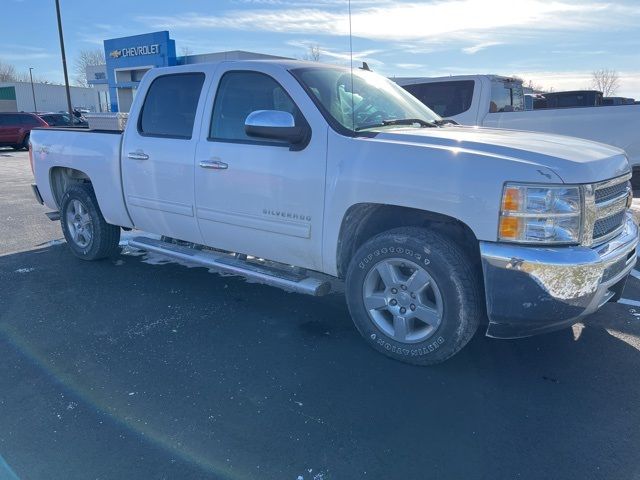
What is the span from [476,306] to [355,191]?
1047mm

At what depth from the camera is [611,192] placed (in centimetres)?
328

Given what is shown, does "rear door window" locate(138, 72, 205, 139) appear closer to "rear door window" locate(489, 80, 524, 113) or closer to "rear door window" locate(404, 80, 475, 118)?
A: "rear door window" locate(404, 80, 475, 118)

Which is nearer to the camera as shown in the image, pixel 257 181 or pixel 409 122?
pixel 257 181

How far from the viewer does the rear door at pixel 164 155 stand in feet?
14.5

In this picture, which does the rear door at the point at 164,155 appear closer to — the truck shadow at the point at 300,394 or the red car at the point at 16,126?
the truck shadow at the point at 300,394

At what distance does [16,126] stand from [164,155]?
2155 centimetres

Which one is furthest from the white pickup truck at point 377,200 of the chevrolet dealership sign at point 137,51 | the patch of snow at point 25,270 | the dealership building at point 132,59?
the chevrolet dealership sign at point 137,51

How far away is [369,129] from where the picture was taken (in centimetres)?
371

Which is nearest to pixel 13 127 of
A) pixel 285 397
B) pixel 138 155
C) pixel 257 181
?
pixel 138 155

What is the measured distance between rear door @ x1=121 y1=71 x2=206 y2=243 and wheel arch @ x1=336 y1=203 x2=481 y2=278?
1.48 metres

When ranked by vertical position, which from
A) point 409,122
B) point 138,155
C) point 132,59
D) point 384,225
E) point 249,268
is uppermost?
point 132,59

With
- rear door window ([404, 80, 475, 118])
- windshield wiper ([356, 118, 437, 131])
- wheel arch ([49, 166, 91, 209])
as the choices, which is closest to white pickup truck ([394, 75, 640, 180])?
rear door window ([404, 80, 475, 118])

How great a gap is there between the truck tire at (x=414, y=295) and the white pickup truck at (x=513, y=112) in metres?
5.86

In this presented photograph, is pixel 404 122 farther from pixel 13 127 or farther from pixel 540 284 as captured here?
pixel 13 127
